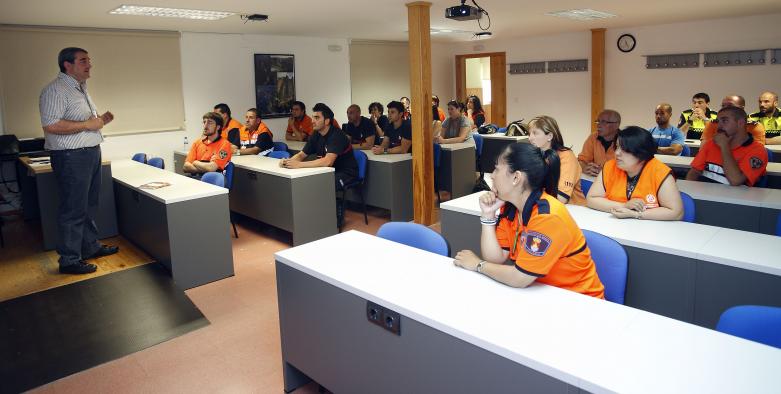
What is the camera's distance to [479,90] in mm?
13672

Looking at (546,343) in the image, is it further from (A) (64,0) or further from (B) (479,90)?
(B) (479,90)

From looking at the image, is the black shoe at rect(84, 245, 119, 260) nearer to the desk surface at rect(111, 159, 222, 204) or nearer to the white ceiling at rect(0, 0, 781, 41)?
the desk surface at rect(111, 159, 222, 204)

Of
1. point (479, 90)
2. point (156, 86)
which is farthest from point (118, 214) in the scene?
point (479, 90)

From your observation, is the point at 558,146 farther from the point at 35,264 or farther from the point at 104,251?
the point at 35,264

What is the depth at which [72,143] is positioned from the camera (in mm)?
4094

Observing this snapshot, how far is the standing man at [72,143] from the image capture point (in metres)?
4.02

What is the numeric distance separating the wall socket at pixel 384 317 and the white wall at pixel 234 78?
21.4ft

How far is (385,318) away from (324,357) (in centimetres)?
53

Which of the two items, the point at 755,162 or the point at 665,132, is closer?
the point at 755,162

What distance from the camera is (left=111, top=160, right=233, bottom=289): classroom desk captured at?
158 inches

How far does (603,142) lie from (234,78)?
5.98 metres

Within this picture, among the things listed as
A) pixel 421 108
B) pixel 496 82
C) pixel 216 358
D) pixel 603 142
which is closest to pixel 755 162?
pixel 603 142

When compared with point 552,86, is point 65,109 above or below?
below

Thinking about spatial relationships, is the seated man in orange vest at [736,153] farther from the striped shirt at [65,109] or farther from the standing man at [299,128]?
the standing man at [299,128]
